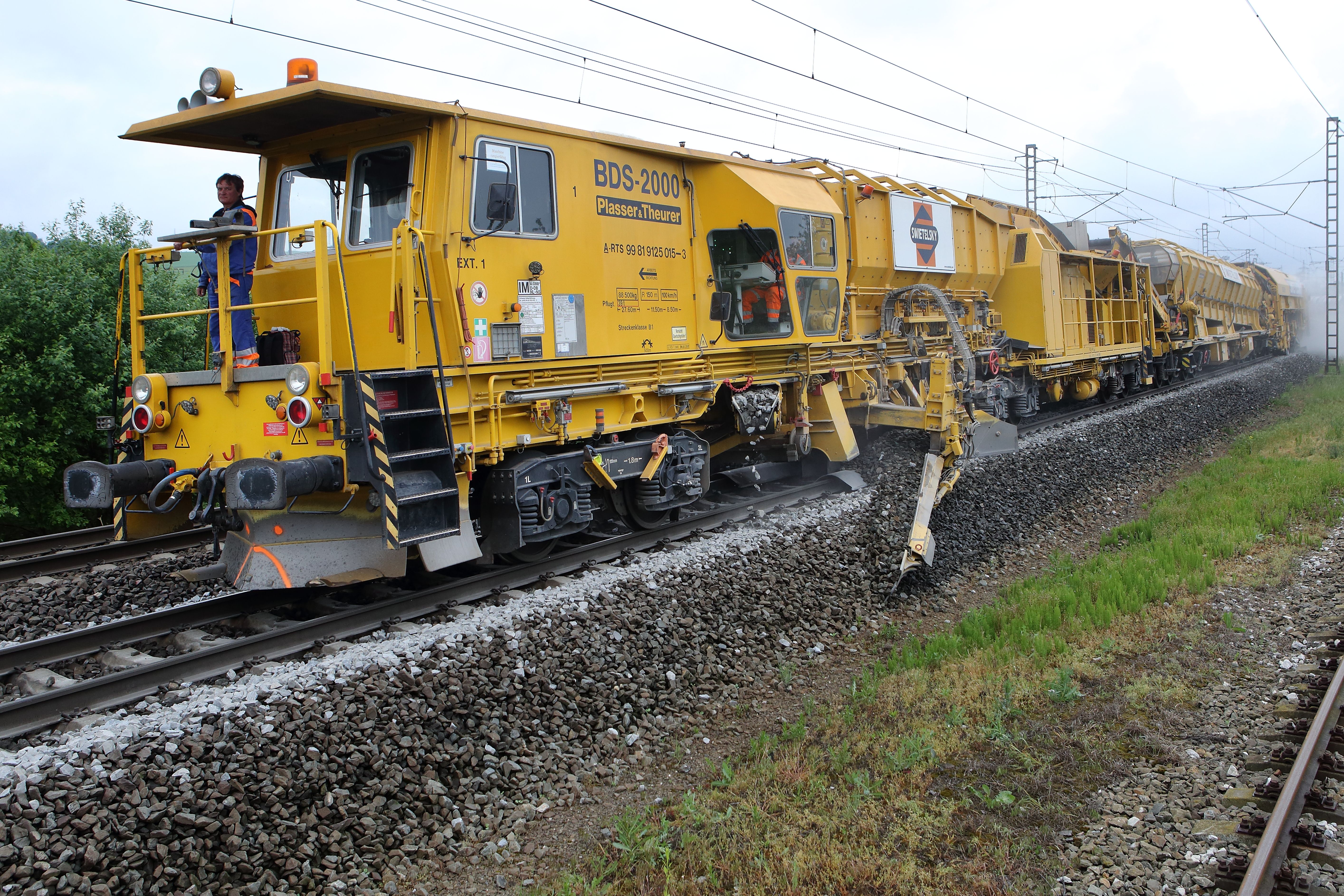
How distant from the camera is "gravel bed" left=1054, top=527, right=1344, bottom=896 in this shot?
3.70 m

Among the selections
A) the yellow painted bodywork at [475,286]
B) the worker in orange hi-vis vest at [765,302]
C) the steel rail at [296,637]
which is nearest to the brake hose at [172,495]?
the yellow painted bodywork at [475,286]

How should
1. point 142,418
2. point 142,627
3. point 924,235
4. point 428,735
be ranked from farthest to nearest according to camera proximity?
point 924,235 → point 142,418 → point 142,627 → point 428,735

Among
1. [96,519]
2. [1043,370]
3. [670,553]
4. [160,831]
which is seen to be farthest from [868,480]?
[96,519]

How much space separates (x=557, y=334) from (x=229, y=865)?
457cm

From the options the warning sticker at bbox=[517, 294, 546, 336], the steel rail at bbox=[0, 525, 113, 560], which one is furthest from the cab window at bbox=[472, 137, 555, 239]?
the steel rail at bbox=[0, 525, 113, 560]

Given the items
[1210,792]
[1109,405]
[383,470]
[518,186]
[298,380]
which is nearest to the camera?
[1210,792]

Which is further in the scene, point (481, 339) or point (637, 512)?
point (637, 512)

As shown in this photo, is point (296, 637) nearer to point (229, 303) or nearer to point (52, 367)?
point (229, 303)

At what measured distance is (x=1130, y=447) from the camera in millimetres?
14039

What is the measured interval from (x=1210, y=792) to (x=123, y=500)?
7.41m

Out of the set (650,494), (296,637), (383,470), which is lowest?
→ (296,637)

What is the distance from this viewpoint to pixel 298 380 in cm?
582

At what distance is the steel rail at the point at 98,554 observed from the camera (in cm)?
772

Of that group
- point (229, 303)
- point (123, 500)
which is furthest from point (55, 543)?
point (229, 303)
